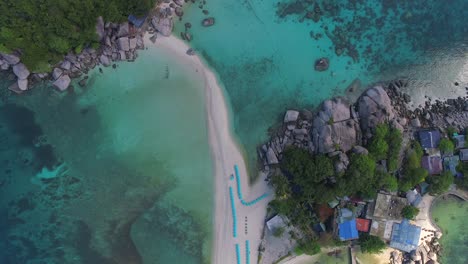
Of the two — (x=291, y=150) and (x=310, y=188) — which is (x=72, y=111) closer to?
(x=291, y=150)

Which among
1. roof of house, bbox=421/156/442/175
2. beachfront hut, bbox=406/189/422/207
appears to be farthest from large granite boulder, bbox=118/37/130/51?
roof of house, bbox=421/156/442/175

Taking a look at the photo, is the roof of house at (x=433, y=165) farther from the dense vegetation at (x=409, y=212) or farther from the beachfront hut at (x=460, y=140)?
the dense vegetation at (x=409, y=212)

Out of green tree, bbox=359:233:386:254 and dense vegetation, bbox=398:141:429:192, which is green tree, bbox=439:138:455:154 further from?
green tree, bbox=359:233:386:254

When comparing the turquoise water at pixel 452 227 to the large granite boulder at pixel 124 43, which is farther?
the turquoise water at pixel 452 227

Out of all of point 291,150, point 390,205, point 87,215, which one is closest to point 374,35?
point 291,150

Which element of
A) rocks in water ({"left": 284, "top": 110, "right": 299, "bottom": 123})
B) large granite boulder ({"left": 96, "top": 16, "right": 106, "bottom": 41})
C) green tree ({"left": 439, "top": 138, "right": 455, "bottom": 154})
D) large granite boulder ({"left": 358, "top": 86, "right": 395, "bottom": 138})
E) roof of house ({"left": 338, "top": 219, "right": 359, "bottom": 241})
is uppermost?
large granite boulder ({"left": 96, "top": 16, "right": 106, "bottom": 41})

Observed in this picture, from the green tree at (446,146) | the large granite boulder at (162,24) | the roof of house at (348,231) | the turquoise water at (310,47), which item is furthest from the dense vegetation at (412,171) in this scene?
the large granite boulder at (162,24)

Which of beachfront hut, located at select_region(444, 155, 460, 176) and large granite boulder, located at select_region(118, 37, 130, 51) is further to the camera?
beachfront hut, located at select_region(444, 155, 460, 176)
